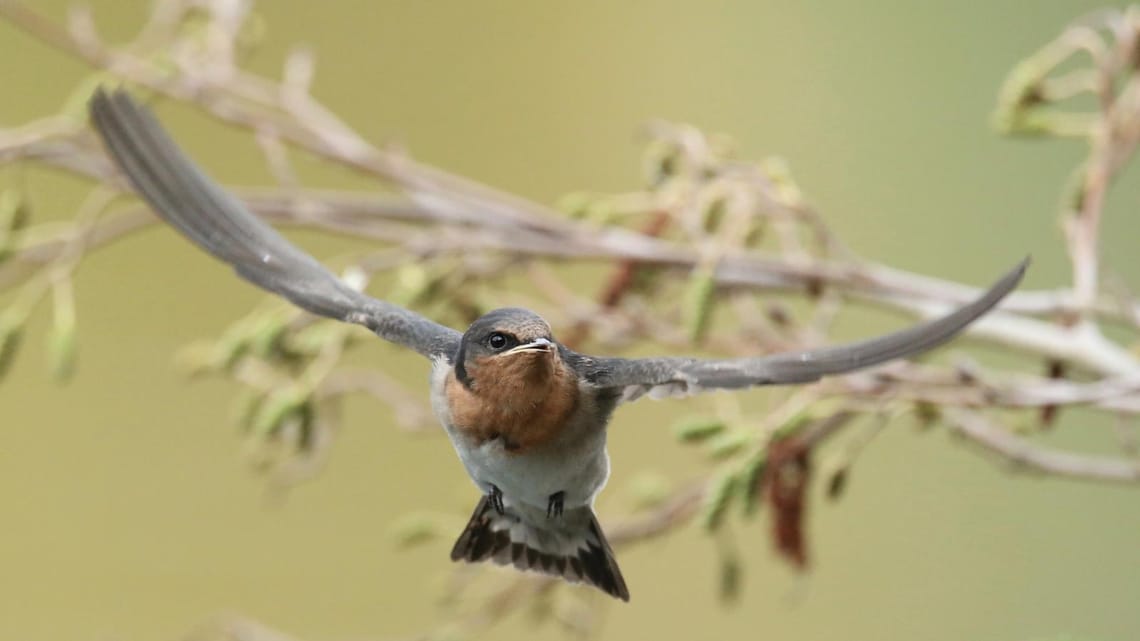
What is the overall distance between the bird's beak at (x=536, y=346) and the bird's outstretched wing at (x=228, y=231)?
0.11 meters

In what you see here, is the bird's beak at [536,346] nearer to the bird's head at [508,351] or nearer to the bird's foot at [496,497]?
the bird's head at [508,351]

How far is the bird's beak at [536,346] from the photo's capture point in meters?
0.49

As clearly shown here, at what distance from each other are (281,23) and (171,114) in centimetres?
21

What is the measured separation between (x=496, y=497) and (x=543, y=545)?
0.07 meters

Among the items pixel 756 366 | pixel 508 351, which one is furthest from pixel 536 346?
pixel 756 366

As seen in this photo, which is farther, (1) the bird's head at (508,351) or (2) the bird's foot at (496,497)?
(2) the bird's foot at (496,497)

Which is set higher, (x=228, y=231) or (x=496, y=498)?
(x=228, y=231)

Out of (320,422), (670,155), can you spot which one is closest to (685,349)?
(670,155)

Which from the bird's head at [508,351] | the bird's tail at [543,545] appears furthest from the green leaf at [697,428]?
the bird's head at [508,351]

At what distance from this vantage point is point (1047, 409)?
77cm

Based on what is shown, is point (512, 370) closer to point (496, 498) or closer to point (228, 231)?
point (496, 498)

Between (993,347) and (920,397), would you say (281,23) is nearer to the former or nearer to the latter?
(993,347)

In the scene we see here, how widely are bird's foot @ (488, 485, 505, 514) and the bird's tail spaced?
0.03 metres

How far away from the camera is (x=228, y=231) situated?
2.24ft
